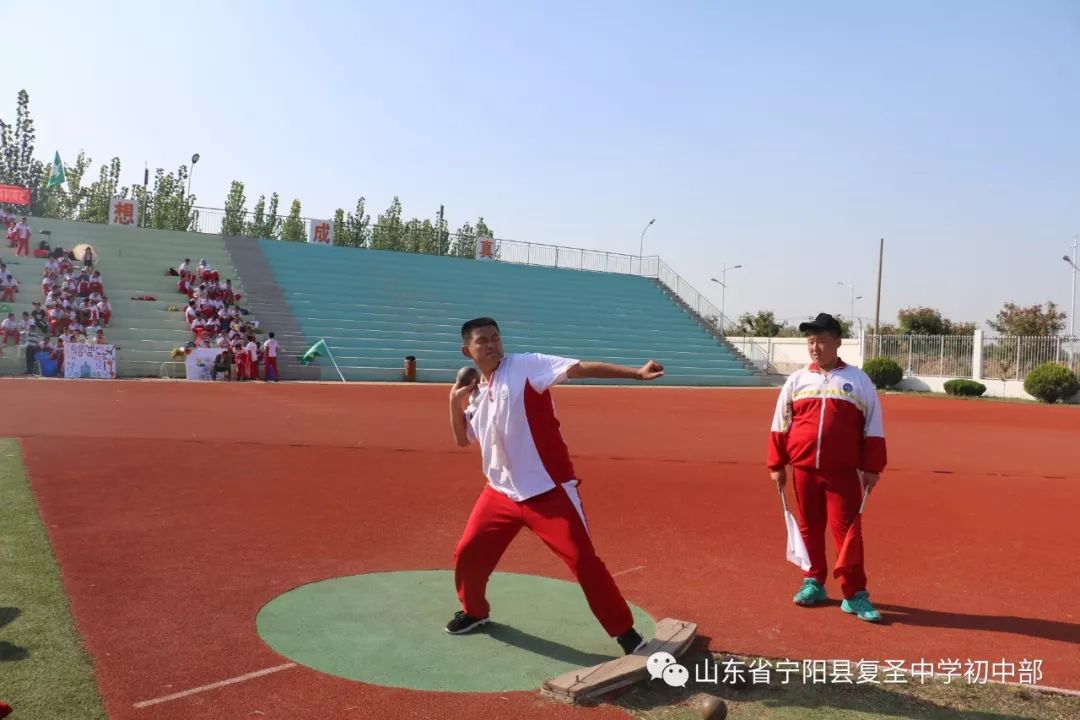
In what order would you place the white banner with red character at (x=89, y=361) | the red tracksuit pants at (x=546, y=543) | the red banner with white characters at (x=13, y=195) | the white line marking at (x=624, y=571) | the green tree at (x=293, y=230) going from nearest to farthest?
1. the red tracksuit pants at (x=546, y=543)
2. the white line marking at (x=624, y=571)
3. the white banner with red character at (x=89, y=361)
4. the red banner with white characters at (x=13, y=195)
5. the green tree at (x=293, y=230)

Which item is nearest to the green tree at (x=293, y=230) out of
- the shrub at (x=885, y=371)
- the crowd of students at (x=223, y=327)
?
the crowd of students at (x=223, y=327)

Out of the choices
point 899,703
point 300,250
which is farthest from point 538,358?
point 300,250

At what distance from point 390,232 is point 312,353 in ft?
93.4

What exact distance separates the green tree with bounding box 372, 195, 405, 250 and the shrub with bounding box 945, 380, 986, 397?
1266 inches

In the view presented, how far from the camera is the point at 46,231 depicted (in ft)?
109

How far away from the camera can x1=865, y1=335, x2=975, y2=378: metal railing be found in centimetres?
3781

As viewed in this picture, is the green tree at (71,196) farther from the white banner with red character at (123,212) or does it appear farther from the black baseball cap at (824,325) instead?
the black baseball cap at (824,325)

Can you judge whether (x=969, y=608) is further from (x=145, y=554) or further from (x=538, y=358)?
(x=145, y=554)

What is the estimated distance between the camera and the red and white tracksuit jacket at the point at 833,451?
18.2ft

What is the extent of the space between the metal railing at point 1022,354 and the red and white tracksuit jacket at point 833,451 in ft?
110

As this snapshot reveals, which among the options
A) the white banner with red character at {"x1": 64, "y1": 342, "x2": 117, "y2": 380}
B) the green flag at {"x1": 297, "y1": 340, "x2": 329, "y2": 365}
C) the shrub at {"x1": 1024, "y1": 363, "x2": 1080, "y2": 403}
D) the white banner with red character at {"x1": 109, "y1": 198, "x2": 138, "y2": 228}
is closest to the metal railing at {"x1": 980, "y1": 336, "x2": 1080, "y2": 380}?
the shrub at {"x1": 1024, "y1": 363, "x2": 1080, "y2": 403}

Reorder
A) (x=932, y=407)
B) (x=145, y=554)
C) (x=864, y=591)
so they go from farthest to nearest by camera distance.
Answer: (x=932, y=407) < (x=145, y=554) < (x=864, y=591)

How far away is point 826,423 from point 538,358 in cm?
213

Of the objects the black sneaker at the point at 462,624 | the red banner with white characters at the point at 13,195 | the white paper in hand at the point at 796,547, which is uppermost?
the red banner with white characters at the point at 13,195
